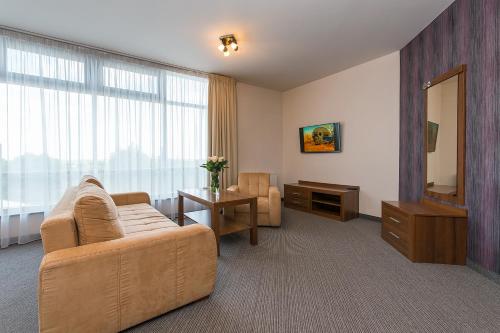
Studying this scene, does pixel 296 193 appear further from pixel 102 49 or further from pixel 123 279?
pixel 102 49

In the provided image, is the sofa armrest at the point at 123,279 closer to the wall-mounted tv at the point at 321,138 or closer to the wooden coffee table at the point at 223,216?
the wooden coffee table at the point at 223,216

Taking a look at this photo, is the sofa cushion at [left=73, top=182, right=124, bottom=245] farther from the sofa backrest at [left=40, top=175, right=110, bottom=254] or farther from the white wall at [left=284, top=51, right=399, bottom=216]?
the white wall at [left=284, top=51, right=399, bottom=216]

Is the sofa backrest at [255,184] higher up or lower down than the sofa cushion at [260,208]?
higher up

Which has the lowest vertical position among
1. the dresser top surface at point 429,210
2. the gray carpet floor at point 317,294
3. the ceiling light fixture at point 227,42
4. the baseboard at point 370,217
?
the gray carpet floor at point 317,294

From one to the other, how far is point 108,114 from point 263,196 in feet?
9.17

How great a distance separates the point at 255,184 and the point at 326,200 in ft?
4.61

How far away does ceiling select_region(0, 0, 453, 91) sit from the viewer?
239 centimetres

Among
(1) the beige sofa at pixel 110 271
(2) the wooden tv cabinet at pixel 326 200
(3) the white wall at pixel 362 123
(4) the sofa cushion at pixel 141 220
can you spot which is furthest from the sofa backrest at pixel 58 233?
(3) the white wall at pixel 362 123

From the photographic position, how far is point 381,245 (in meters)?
2.80

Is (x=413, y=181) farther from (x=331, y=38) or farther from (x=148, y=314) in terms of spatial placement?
(x=148, y=314)

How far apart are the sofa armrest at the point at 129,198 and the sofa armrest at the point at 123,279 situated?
1.83m

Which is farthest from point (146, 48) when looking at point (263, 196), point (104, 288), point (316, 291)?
point (316, 291)

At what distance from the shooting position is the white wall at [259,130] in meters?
4.93

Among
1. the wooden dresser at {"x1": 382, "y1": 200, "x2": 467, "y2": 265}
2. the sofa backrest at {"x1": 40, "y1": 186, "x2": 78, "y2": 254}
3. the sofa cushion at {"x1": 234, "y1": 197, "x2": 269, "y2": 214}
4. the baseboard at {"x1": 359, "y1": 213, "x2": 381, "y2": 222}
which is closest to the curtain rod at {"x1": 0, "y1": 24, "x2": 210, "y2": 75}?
the sofa cushion at {"x1": 234, "y1": 197, "x2": 269, "y2": 214}
